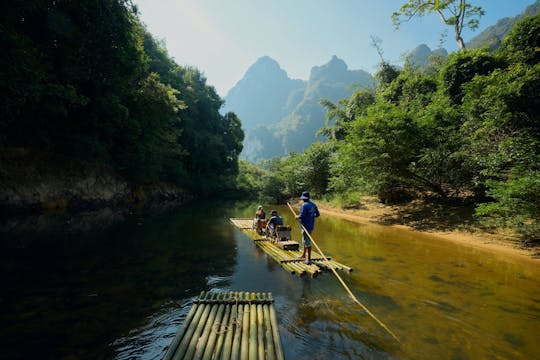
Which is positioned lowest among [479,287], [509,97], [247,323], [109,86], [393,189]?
[479,287]

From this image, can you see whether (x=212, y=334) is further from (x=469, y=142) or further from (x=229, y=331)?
(x=469, y=142)

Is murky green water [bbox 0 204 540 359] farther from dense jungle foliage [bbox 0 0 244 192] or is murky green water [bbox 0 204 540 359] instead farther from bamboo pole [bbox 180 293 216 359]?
dense jungle foliage [bbox 0 0 244 192]

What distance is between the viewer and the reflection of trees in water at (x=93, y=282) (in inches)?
203

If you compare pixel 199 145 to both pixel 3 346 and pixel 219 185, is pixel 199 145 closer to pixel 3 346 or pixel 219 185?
pixel 219 185

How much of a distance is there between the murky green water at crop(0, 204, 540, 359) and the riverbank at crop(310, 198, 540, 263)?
4.03 feet

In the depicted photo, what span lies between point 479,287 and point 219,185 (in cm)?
4829

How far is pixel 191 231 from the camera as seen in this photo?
16172 mm

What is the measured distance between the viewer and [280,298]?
287 inches

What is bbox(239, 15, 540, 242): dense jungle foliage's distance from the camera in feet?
38.0

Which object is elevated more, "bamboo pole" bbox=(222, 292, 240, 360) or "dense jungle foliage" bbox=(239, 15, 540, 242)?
"dense jungle foliage" bbox=(239, 15, 540, 242)

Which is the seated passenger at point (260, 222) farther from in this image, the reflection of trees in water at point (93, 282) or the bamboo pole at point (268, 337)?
the bamboo pole at point (268, 337)

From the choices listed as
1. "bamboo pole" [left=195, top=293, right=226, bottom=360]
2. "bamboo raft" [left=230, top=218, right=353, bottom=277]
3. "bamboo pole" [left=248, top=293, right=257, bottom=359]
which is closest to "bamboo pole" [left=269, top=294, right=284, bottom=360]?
"bamboo pole" [left=248, top=293, right=257, bottom=359]

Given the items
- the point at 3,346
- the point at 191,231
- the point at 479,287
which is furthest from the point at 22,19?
the point at 479,287

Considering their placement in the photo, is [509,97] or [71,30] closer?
[509,97]
